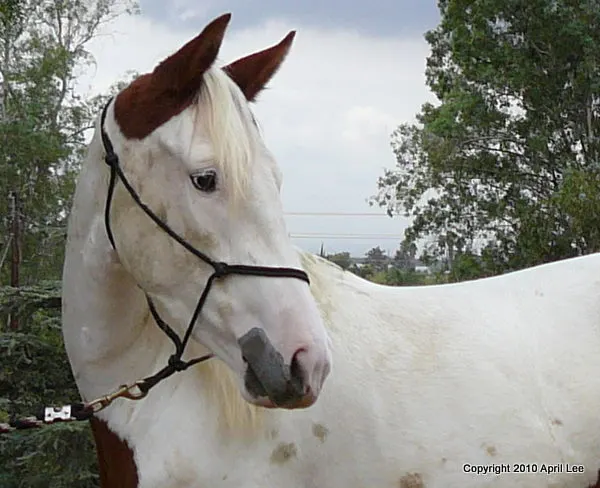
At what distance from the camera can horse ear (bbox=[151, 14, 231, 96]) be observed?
1.86 m

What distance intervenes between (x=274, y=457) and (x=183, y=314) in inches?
18.5

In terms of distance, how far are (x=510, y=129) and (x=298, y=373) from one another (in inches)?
788

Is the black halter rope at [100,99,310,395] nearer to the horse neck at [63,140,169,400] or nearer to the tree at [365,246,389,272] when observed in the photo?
the horse neck at [63,140,169,400]

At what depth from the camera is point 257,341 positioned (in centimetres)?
179

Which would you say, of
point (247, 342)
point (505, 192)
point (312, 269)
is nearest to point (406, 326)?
point (312, 269)

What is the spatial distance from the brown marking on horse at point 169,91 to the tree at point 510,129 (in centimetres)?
1523

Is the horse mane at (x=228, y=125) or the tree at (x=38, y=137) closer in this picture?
the horse mane at (x=228, y=125)

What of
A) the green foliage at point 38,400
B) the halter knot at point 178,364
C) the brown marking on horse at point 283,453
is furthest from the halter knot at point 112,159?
the green foliage at point 38,400

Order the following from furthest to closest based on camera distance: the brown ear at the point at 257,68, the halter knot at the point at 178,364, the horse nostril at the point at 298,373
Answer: the brown ear at the point at 257,68 < the halter knot at the point at 178,364 < the horse nostril at the point at 298,373

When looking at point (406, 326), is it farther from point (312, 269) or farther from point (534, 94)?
point (534, 94)

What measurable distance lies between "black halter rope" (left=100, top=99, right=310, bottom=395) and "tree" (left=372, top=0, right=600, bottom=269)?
50.6ft

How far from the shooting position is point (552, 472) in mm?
2268

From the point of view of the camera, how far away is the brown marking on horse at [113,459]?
2.13 metres

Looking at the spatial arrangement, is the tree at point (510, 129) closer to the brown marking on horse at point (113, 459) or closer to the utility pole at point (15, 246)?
the utility pole at point (15, 246)
